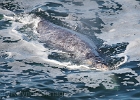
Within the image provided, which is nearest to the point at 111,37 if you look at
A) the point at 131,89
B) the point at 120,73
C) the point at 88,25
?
A: the point at 88,25

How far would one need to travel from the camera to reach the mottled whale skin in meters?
12.8

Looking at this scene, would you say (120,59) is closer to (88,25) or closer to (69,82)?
(69,82)

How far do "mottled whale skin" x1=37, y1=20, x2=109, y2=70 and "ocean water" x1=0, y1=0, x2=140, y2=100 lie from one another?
11.8 inches

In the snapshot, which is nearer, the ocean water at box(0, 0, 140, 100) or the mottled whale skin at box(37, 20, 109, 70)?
the ocean water at box(0, 0, 140, 100)

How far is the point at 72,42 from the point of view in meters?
14.5

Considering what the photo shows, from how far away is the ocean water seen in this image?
10805 mm

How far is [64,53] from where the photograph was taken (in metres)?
14.0

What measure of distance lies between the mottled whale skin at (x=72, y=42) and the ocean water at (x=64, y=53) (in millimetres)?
301

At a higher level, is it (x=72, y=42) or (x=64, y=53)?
(x=72, y=42)

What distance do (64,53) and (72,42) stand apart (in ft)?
2.44

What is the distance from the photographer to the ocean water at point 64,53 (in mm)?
10805

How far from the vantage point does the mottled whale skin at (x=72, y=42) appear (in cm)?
1282

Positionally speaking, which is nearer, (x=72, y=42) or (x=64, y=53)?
(x=64, y=53)

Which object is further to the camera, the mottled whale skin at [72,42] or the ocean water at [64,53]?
the mottled whale skin at [72,42]
